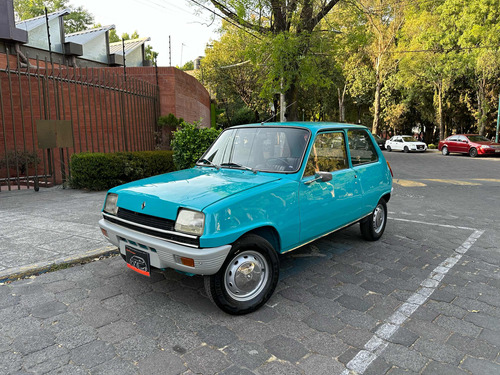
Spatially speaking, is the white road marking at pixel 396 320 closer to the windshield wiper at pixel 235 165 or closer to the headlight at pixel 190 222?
the headlight at pixel 190 222

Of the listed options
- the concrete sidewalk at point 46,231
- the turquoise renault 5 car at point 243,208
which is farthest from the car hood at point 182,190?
the concrete sidewalk at point 46,231

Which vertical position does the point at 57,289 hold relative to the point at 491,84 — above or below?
below

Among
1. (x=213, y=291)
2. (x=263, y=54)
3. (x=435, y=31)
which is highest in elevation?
(x=435, y=31)

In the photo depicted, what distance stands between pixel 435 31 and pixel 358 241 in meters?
28.3

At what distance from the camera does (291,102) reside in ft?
44.2

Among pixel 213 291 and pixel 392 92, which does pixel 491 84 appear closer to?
pixel 392 92

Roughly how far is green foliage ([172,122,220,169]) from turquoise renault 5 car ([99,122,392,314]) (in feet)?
16.0

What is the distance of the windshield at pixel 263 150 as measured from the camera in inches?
153

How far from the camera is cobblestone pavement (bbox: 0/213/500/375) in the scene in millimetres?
2561

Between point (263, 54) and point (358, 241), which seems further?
point (263, 54)

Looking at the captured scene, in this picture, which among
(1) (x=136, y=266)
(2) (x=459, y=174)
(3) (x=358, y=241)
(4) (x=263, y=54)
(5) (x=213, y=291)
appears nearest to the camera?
(5) (x=213, y=291)

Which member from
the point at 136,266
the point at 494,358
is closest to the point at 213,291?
the point at 136,266

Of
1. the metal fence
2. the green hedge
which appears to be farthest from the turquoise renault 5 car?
the metal fence

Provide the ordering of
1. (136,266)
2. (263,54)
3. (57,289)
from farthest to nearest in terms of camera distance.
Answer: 1. (263,54)
2. (57,289)
3. (136,266)
